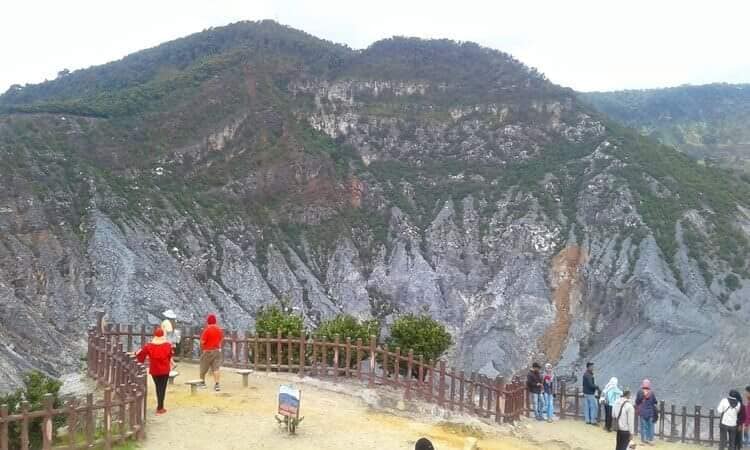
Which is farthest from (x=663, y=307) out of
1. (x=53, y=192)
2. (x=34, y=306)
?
(x=53, y=192)

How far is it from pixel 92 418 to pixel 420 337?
13963 mm

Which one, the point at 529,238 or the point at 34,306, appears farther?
the point at 529,238

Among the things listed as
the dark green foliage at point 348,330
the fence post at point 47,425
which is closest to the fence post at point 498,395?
Result: the dark green foliage at point 348,330

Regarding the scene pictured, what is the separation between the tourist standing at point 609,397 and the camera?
16.1m

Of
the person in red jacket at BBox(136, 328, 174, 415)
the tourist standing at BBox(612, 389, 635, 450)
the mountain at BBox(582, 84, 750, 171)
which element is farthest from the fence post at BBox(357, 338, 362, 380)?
the mountain at BBox(582, 84, 750, 171)

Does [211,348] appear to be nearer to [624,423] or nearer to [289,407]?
[289,407]

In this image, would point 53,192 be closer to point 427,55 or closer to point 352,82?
point 352,82

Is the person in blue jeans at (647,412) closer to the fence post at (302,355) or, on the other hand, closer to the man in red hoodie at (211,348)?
the fence post at (302,355)

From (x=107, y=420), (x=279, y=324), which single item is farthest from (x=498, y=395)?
(x=107, y=420)

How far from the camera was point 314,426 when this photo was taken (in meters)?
12.4

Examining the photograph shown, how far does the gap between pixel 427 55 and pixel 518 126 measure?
18.1 meters

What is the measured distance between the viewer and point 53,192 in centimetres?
4178

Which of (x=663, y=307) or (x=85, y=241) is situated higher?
(x=85, y=241)

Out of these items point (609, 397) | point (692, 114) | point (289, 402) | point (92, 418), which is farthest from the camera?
point (692, 114)
